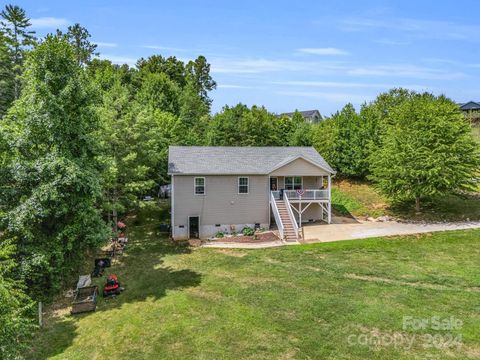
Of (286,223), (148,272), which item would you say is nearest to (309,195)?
(286,223)

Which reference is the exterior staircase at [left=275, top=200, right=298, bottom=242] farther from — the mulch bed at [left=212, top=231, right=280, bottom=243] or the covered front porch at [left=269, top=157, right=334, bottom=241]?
the mulch bed at [left=212, top=231, right=280, bottom=243]

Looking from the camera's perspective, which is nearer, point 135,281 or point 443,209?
point 135,281

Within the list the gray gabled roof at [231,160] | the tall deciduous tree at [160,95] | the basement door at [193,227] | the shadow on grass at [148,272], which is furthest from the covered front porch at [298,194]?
the tall deciduous tree at [160,95]

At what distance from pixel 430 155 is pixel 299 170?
9.05 metres

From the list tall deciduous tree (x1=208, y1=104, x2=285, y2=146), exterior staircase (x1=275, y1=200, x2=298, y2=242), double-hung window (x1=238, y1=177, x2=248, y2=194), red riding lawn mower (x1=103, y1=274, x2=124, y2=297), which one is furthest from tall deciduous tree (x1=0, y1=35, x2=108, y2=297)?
tall deciduous tree (x1=208, y1=104, x2=285, y2=146)

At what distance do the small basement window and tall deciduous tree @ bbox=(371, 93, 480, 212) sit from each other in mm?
13430

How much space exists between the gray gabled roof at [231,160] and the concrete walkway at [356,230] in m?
4.32

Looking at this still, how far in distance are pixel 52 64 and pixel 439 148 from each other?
2375cm

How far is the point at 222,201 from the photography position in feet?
78.6

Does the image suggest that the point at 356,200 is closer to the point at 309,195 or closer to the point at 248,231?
the point at 309,195

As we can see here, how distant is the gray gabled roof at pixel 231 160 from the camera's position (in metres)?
23.7

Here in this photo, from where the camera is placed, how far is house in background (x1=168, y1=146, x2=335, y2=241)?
23484mm

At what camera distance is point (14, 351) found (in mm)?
8016

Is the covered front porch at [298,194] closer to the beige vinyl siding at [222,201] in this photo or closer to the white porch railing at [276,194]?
the white porch railing at [276,194]
